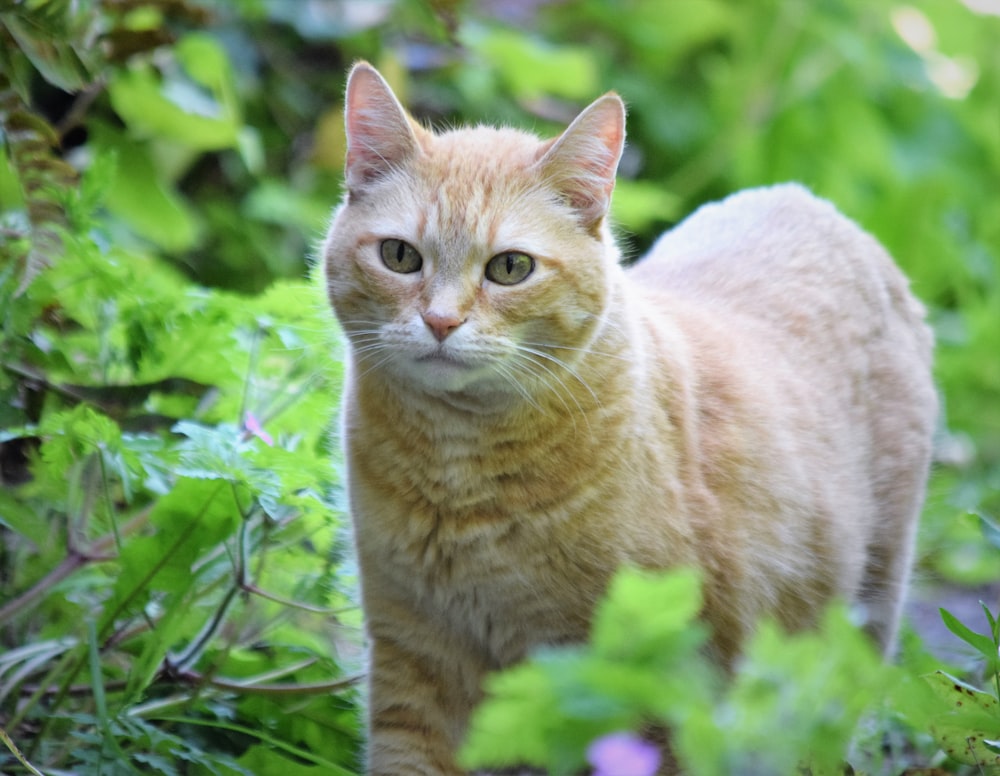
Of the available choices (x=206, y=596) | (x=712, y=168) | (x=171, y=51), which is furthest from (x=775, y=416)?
(x=712, y=168)

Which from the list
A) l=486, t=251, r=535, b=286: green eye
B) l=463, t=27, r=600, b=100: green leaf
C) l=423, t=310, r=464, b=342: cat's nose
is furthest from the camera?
l=463, t=27, r=600, b=100: green leaf

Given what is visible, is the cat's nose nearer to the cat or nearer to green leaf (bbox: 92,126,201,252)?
the cat

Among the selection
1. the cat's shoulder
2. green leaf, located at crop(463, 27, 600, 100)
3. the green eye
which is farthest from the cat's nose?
green leaf, located at crop(463, 27, 600, 100)

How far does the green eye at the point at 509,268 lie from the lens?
6.17 ft

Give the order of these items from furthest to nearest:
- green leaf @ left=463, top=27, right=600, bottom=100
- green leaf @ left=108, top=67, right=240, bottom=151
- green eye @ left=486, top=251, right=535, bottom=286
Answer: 1. green leaf @ left=463, top=27, right=600, bottom=100
2. green leaf @ left=108, top=67, right=240, bottom=151
3. green eye @ left=486, top=251, right=535, bottom=286

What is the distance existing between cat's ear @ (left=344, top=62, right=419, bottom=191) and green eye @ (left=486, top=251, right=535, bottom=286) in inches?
10.2

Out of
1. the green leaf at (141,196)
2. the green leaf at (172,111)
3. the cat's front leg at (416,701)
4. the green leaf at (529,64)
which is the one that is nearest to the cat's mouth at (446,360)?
the cat's front leg at (416,701)

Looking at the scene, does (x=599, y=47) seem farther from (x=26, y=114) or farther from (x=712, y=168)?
(x=26, y=114)

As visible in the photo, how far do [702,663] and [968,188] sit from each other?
3.94 m

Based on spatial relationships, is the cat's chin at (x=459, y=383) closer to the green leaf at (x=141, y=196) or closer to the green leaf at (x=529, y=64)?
the green leaf at (x=141, y=196)

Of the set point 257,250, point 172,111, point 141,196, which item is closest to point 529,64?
point 257,250

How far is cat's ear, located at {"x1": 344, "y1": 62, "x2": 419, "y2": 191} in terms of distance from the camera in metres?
1.97

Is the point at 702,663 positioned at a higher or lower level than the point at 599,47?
higher

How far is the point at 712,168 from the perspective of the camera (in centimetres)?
489
